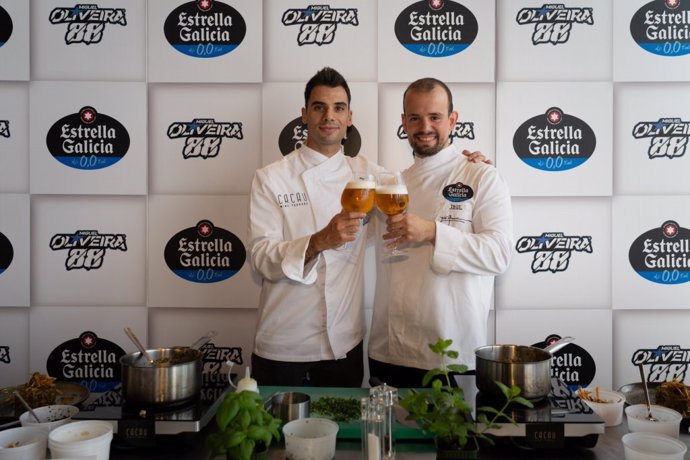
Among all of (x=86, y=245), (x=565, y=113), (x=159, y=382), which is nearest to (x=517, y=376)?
(x=159, y=382)

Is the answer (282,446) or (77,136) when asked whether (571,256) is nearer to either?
(282,446)

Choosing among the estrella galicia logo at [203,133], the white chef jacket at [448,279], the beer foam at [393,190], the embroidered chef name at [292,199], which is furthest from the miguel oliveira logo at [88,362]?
the beer foam at [393,190]

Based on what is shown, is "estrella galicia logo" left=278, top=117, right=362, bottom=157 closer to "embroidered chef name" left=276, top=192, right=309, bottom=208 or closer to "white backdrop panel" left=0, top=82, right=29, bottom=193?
"embroidered chef name" left=276, top=192, right=309, bottom=208

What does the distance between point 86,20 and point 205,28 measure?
0.70 meters

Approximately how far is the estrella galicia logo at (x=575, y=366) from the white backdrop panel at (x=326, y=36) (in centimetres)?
196

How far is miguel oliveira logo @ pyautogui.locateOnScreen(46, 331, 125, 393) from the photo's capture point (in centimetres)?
327

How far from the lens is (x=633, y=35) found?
322 centimetres

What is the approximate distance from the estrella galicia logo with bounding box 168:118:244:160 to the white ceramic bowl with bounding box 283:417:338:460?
6.89ft

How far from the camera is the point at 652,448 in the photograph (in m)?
1.35

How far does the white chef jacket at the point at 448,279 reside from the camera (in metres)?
2.46

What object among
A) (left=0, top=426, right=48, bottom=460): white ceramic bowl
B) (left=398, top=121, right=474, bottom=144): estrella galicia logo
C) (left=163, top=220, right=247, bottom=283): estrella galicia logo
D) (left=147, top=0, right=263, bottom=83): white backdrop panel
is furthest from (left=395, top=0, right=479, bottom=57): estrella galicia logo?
(left=0, top=426, right=48, bottom=460): white ceramic bowl

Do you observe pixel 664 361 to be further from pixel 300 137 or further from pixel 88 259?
pixel 88 259

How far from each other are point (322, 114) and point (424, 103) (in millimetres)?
512

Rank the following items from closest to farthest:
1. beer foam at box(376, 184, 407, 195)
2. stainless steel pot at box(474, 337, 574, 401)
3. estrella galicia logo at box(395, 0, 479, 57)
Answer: stainless steel pot at box(474, 337, 574, 401) < beer foam at box(376, 184, 407, 195) < estrella galicia logo at box(395, 0, 479, 57)
